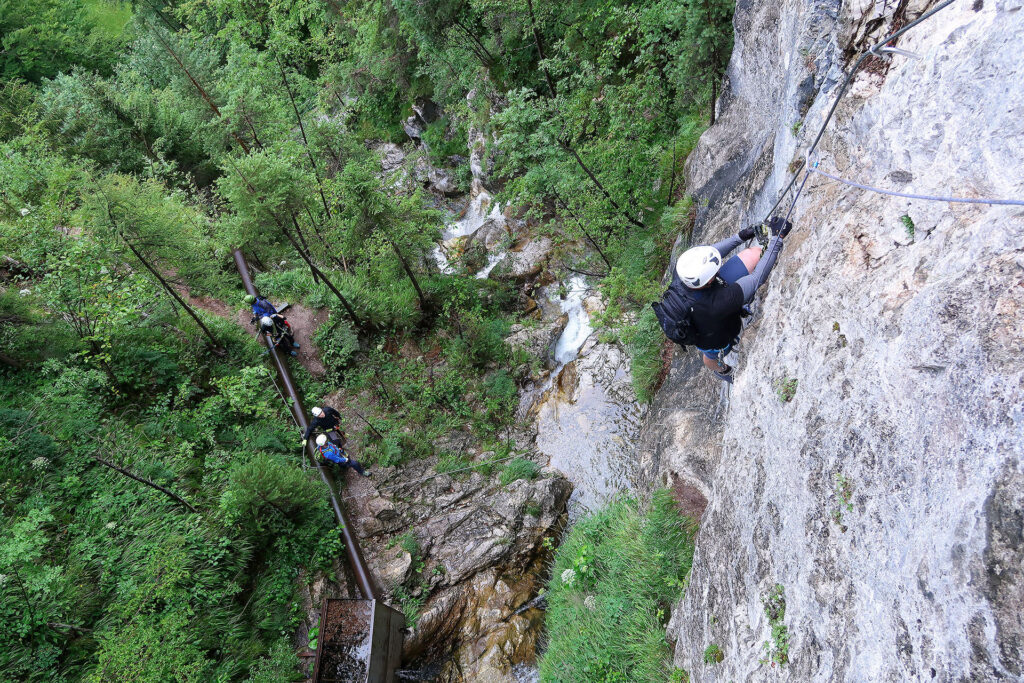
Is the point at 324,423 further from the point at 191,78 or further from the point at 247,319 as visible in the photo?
the point at 191,78

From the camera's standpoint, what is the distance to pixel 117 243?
1252 cm

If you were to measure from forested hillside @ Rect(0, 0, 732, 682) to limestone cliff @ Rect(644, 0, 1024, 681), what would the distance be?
17.0 ft

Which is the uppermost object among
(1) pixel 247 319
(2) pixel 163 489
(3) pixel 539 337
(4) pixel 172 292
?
(1) pixel 247 319

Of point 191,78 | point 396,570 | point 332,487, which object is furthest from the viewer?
point 191,78

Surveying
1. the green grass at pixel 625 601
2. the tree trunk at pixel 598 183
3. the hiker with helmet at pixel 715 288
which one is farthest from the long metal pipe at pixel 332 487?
the tree trunk at pixel 598 183

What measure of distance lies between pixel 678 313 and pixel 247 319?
15443 mm

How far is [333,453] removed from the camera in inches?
483

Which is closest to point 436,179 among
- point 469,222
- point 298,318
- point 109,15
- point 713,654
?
point 469,222

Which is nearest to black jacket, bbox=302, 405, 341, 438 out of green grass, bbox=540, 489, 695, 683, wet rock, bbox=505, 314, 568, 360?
wet rock, bbox=505, 314, 568, 360

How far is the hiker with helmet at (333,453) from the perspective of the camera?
11969 mm

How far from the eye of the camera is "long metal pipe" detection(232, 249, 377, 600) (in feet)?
34.1

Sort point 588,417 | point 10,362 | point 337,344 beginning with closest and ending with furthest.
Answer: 1. point 588,417
2. point 10,362
3. point 337,344

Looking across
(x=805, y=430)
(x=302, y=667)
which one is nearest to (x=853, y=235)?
(x=805, y=430)

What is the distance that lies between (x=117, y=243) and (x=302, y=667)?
10.4 metres
